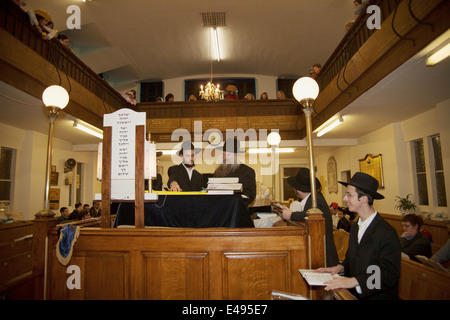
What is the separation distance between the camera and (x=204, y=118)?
922 centimetres

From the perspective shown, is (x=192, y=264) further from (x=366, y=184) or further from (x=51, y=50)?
(x=51, y=50)

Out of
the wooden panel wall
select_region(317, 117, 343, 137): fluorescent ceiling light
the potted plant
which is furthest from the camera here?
the potted plant

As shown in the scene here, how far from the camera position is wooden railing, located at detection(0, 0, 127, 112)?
13.8 feet

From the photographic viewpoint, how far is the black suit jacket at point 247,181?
319cm

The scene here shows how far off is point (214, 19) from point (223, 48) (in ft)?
6.31

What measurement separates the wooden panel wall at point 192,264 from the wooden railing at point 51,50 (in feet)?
13.9

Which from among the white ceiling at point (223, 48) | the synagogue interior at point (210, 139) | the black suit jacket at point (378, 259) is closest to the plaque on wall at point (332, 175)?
the synagogue interior at point (210, 139)

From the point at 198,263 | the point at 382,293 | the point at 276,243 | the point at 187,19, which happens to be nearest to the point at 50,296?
the point at 198,263

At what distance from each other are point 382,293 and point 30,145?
30.0 ft

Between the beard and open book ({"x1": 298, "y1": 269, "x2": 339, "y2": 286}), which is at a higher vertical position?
the beard

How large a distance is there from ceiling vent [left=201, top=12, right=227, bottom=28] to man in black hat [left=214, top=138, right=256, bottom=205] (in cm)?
701

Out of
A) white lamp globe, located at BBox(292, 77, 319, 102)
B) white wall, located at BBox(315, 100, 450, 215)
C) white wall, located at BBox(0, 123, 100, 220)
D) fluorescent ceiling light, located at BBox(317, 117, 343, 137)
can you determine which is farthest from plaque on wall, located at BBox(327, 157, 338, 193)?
white wall, located at BBox(0, 123, 100, 220)

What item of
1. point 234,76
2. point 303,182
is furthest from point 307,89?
point 234,76

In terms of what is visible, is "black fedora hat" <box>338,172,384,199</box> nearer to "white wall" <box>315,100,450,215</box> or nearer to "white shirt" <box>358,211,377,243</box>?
"white shirt" <box>358,211,377,243</box>
